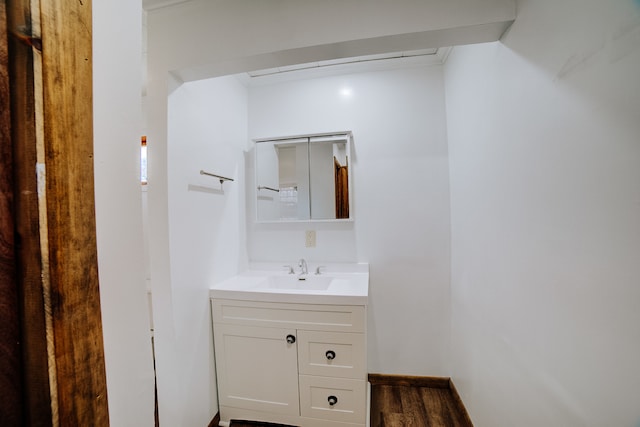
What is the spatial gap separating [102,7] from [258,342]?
62.2 inches

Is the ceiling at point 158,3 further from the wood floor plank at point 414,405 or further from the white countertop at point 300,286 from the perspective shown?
the wood floor plank at point 414,405

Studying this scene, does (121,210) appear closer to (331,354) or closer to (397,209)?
(331,354)

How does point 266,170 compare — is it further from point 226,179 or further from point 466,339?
point 466,339

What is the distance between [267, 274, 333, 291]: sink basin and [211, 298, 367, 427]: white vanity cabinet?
1.33 feet

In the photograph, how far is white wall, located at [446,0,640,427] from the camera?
57 cm

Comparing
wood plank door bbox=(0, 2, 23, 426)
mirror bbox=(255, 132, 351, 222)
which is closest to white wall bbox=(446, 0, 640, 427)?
mirror bbox=(255, 132, 351, 222)

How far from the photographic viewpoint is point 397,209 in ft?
6.18

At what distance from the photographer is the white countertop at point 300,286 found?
4.52ft

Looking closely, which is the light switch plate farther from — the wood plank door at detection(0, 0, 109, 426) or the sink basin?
the wood plank door at detection(0, 0, 109, 426)

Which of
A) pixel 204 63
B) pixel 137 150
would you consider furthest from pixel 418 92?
pixel 137 150

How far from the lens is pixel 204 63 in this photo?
3.97 ft

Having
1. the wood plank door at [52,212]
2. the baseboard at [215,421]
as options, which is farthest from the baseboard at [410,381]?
the wood plank door at [52,212]

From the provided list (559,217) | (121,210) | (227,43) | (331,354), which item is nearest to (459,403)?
(331,354)

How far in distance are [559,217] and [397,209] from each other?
1.14 metres
